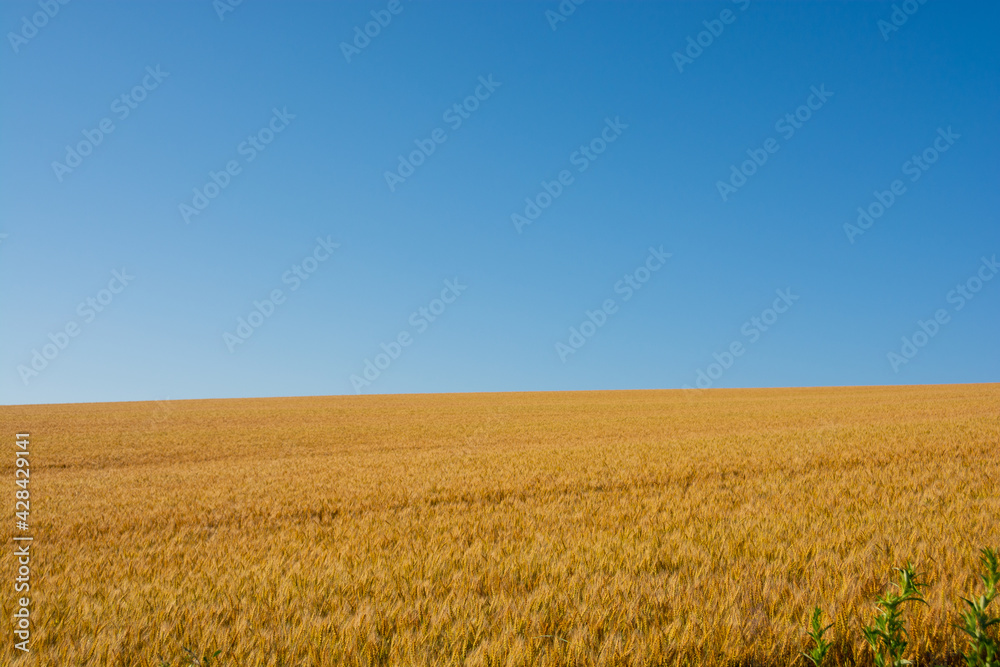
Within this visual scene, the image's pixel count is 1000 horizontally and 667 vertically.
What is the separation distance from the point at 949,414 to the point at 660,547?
29.1 metres

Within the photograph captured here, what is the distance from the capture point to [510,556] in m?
5.74

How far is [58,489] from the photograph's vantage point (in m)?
11.8

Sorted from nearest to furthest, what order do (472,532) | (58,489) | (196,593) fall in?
(196,593) → (472,532) → (58,489)

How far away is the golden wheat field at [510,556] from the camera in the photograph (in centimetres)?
371

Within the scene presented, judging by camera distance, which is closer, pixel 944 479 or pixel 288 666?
pixel 288 666

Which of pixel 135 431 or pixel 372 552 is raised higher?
pixel 135 431

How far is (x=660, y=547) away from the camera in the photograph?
6.00 m

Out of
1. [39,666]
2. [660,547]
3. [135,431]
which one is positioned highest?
[135,431]

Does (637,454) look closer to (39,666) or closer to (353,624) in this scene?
(353,624)

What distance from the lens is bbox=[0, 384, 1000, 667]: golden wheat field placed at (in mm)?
3711

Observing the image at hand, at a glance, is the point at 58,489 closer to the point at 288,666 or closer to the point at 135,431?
the point at 288,666

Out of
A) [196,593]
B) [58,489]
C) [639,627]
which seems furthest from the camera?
[58,489]

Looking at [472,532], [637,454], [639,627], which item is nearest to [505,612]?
[639,627]

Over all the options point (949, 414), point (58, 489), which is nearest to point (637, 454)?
point (58, 489)
